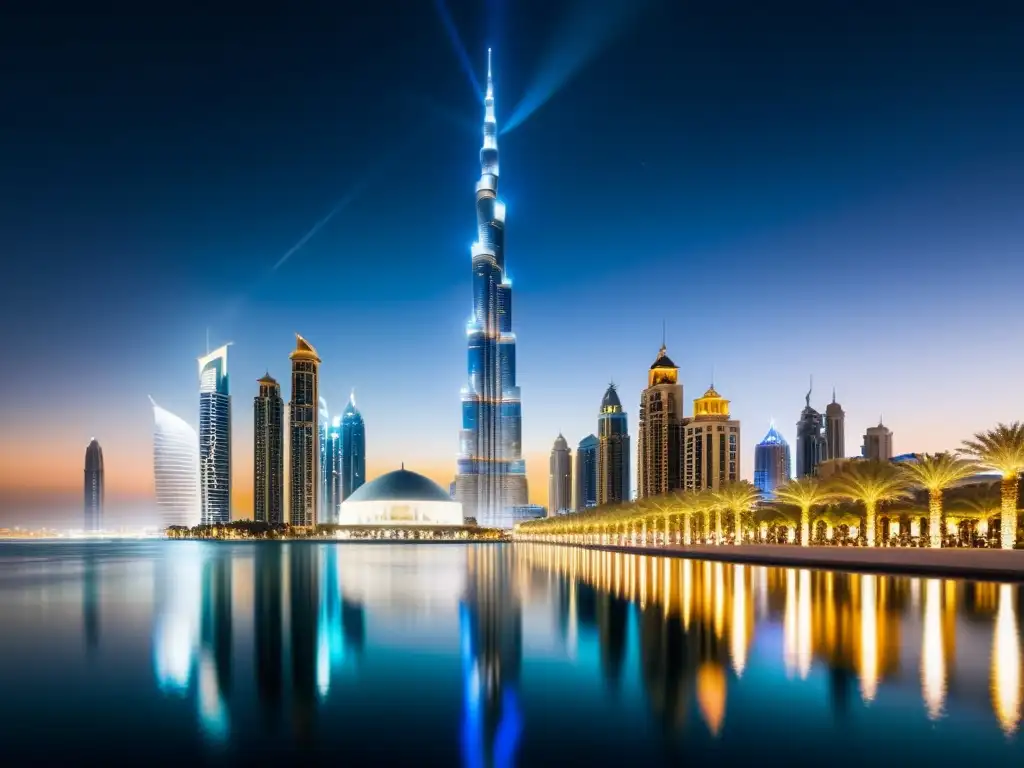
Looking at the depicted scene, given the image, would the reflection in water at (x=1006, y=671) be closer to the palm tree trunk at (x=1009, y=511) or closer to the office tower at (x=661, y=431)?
the palm tree trunk at (x=1009, y=511)

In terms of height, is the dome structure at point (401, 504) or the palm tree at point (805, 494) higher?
the palm tree at point (805, 494)

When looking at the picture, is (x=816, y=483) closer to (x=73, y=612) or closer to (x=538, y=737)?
(x=73, y=612)

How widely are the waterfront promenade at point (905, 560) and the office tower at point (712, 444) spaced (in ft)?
338

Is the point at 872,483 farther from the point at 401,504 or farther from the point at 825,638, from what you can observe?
the point at 401,504

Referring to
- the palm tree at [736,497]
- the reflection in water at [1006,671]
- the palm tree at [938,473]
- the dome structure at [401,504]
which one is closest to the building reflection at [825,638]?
the reflection in water at [1006,671]

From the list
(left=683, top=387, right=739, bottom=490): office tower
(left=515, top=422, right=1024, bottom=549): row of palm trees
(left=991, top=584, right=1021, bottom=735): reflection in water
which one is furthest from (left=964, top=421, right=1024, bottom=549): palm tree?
(left=683, top=387, right=739, bottom=490): office tower

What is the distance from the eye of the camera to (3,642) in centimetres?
1919

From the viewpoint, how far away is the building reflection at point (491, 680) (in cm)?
940

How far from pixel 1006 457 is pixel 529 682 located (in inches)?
1421

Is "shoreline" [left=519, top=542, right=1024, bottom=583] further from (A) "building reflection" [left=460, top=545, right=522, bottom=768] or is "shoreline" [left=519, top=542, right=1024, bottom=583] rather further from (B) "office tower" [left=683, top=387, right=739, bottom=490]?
(B) "office tower" [left=683, top=387, right=739, bottom=490]

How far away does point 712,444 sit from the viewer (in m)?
155

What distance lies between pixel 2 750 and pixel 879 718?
1130 centimetres

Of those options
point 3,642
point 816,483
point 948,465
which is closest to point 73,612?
point 3,642

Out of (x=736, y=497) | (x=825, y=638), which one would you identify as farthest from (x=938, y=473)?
(x=825, y=638)
